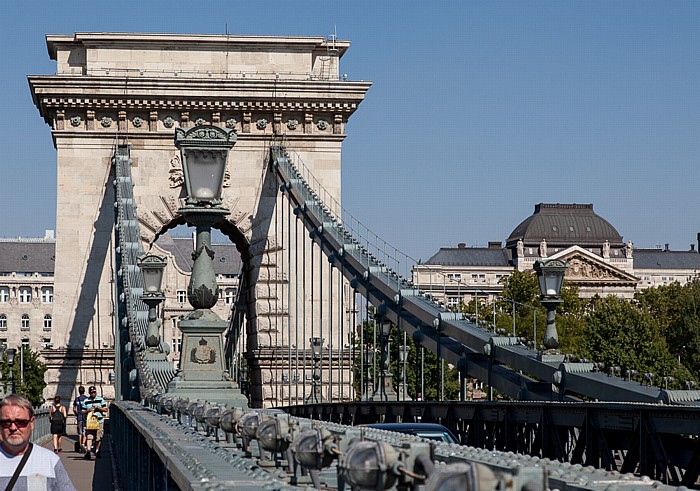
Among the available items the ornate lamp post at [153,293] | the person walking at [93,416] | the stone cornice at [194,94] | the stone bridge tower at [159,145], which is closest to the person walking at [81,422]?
the person walking at [93,416]

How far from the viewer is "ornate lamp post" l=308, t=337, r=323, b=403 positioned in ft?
136

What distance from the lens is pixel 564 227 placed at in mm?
190625

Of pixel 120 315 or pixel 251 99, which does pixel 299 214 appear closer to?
pixel 251 99

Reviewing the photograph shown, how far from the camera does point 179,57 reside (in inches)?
1842

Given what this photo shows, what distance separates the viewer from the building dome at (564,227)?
7392 inches

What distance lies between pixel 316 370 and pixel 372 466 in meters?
41.5

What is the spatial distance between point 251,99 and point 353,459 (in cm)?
4087

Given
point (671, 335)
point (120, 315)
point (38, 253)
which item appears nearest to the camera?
point (120, 315)

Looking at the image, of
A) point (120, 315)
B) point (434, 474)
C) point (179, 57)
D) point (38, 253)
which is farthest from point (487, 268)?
point (434, 474)

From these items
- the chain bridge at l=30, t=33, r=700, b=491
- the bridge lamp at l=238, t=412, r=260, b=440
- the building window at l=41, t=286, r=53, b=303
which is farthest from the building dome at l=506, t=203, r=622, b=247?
the bridge lamp at l=238, t=412, r=260, b=440

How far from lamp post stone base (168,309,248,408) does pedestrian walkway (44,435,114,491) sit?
25.3 ft

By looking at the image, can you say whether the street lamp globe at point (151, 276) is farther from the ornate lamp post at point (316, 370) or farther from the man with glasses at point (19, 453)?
the man with glasses at point (19, 453)

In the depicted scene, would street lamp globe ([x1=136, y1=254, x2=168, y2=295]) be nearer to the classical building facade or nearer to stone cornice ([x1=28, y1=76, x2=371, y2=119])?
stone cornice ([x1=28, y1=76, x2=371, y2=119])

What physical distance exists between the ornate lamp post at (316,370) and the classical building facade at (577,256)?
11433cm
